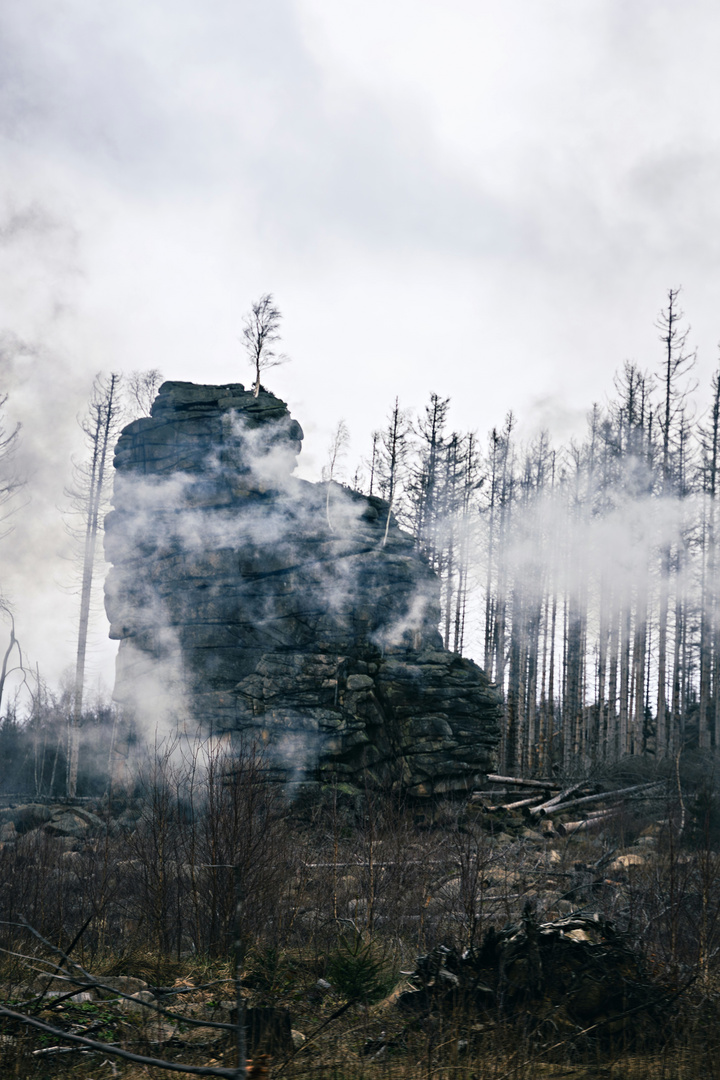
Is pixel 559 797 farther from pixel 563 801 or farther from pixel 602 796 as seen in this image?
pixel 602 796

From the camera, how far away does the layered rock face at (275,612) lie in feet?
68.6

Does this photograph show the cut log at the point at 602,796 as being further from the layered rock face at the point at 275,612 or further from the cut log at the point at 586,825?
the layered rock face at the point at 275,612

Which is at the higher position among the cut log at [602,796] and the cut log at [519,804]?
the cut log at [602,796]

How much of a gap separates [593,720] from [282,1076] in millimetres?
28254

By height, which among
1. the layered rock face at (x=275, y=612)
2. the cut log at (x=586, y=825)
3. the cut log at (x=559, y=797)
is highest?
the layered rock face at (x=275, y=612)

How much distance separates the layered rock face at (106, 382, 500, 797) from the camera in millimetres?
20906

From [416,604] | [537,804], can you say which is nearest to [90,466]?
[416,604]

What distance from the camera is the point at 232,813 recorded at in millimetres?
9508

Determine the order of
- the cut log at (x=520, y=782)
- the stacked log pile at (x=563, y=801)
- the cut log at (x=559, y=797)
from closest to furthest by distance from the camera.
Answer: the stacked log pile at (x=563, y=801), the cut log at (x=559, y=797), the cut log at (x=520, y=782)

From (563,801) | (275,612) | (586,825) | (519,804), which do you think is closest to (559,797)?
(563,801)

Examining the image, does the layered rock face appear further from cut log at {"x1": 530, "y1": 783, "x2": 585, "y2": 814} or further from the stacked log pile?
cut log at {"x1": 530, "y1": 783, "x2": 585, "y2": 814}

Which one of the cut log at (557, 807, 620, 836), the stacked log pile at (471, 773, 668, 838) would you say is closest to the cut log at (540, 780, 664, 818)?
the stacked log pile at (471, 773, 668, 838)

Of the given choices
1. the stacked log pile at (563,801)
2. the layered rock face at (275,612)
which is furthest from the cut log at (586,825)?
the layered rock face at (275,612)

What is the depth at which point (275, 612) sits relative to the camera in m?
23.8
